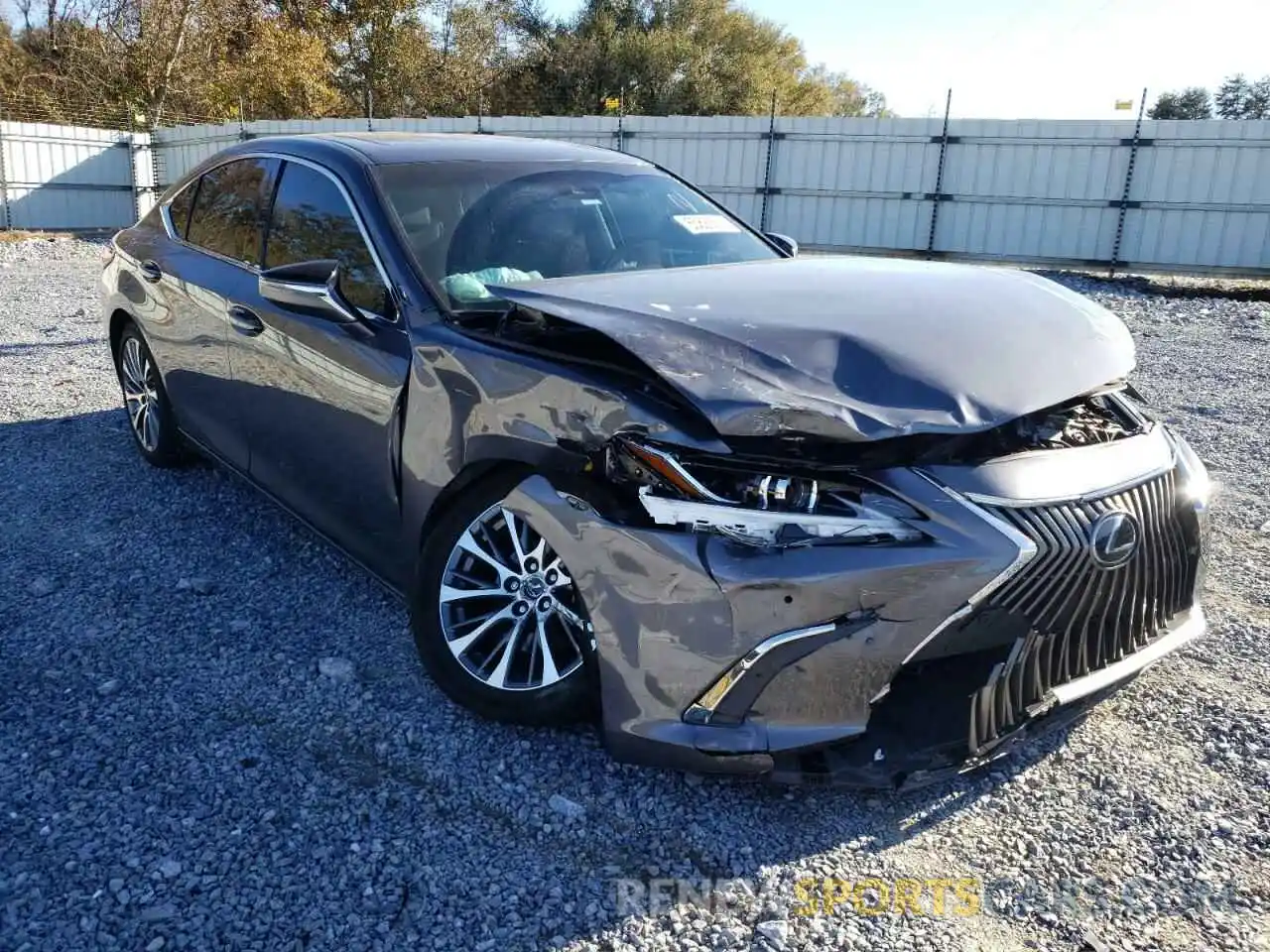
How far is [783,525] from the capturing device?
2238 mm

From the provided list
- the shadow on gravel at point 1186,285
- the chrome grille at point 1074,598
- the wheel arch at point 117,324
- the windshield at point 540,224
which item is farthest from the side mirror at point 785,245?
the shadow on gravel at point 1186,285

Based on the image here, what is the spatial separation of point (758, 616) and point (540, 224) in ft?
6.47

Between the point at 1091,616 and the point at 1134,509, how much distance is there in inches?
11.4

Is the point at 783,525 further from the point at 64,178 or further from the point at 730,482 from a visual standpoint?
the point at 64,178

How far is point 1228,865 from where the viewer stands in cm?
233

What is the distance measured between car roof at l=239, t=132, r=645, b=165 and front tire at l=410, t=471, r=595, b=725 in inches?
60.9

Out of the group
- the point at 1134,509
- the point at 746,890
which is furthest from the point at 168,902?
the point at 1134,509

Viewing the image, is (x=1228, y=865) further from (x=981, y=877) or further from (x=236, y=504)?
(x=236, y=504)

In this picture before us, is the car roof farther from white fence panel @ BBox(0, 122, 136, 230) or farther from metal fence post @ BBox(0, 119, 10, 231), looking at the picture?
white fence panel @ BBox(0, 122, 136, 230)

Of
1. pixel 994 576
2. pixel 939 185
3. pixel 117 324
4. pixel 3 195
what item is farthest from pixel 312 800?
pixel 3 195

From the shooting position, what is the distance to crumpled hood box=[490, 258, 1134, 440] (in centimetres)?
229

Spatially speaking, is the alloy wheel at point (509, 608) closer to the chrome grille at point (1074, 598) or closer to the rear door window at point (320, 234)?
the rear door window at point (320, 234)

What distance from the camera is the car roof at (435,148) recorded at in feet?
12.1

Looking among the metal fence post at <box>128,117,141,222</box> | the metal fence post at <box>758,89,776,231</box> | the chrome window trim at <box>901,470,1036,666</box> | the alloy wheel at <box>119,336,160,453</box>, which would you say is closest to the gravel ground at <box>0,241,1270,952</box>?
the chrome window trim at <box>901,470,1036,666</box>
